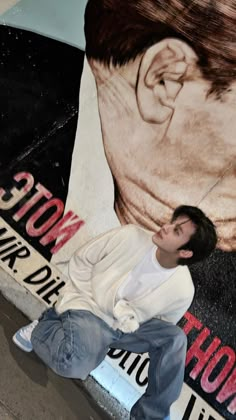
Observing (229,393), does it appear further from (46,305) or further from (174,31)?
(174,31)

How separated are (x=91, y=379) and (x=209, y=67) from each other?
2.56 feet

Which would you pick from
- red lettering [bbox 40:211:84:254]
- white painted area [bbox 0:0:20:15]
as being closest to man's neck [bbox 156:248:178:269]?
red lettering [bbox 40:211:84:254]

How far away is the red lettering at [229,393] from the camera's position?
4.27ft

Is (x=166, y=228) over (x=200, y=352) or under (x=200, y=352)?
over

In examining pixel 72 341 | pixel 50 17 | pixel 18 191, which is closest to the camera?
pixel 72 341

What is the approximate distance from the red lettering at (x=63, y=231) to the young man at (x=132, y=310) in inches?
3.1

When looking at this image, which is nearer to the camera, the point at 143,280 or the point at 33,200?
the point at 143,280

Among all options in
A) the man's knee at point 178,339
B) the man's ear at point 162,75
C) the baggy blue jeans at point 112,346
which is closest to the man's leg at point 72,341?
the baggy blue jeans at point 112,346

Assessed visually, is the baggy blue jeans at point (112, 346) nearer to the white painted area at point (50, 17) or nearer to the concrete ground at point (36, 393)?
the concrete ground at point (36, 393)

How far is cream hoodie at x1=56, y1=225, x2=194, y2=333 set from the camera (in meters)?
1.29

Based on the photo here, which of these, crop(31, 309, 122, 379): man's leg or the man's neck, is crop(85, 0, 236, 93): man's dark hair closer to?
the man's neck

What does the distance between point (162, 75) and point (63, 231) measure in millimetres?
454

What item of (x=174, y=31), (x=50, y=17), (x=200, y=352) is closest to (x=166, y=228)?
(x=200, y=352)

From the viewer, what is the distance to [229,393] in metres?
1.31
